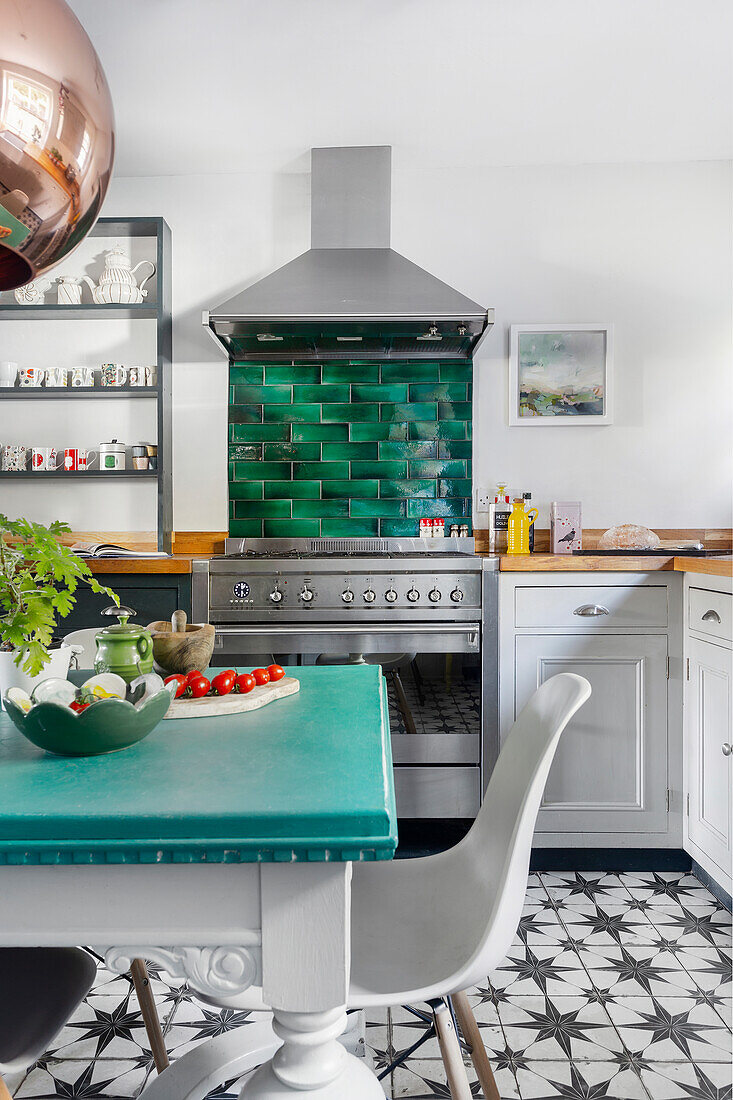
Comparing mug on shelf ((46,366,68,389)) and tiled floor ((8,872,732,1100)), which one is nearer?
tiled floor ((8,872,732,1100))

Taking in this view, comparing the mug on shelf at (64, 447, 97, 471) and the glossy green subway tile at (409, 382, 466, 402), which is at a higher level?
the glossy green subway tile at (409, 382, 466, 402)

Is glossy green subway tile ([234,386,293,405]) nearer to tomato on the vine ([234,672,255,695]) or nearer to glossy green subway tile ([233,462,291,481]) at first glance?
glossy green subway tile ([233,462,291,481])

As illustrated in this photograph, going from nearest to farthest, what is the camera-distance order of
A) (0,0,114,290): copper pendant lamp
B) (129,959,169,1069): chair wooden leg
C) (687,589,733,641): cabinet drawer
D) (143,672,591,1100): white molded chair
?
1. (0,0,114,290): copper pendant lamp
2. (143,672,591,1100): white molded chair
3. (129,959,169,1069): chair wooden leg
4. (687,589,733,641): cabinet drawer

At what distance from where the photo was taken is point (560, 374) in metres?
3.31

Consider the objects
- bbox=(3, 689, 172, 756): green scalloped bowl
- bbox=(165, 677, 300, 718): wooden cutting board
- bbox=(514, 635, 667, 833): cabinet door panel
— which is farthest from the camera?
bbox=(514, 635, 667, 833): cabinet door panel

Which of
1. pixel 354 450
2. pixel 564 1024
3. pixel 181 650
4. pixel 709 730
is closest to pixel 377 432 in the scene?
pixel 354 450

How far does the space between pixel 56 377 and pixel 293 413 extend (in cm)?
102

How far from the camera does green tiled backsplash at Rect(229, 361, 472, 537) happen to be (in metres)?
3.35

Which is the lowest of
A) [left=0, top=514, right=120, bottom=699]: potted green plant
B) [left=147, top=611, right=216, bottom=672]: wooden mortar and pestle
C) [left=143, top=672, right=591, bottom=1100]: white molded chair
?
[left=143, top=672, right=591, bottom=1100]: white molded chair

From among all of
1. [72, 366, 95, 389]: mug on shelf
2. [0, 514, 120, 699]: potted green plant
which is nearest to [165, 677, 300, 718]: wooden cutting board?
[0, 514, 120, 699]: potted green plant

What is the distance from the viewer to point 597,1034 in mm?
1729

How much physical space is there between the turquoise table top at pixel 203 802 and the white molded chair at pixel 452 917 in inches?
11.2

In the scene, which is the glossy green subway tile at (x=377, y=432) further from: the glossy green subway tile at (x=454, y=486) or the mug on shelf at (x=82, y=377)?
the mug on shelf at (x=82, y=377)

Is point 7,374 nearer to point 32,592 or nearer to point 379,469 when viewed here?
point 379,469
